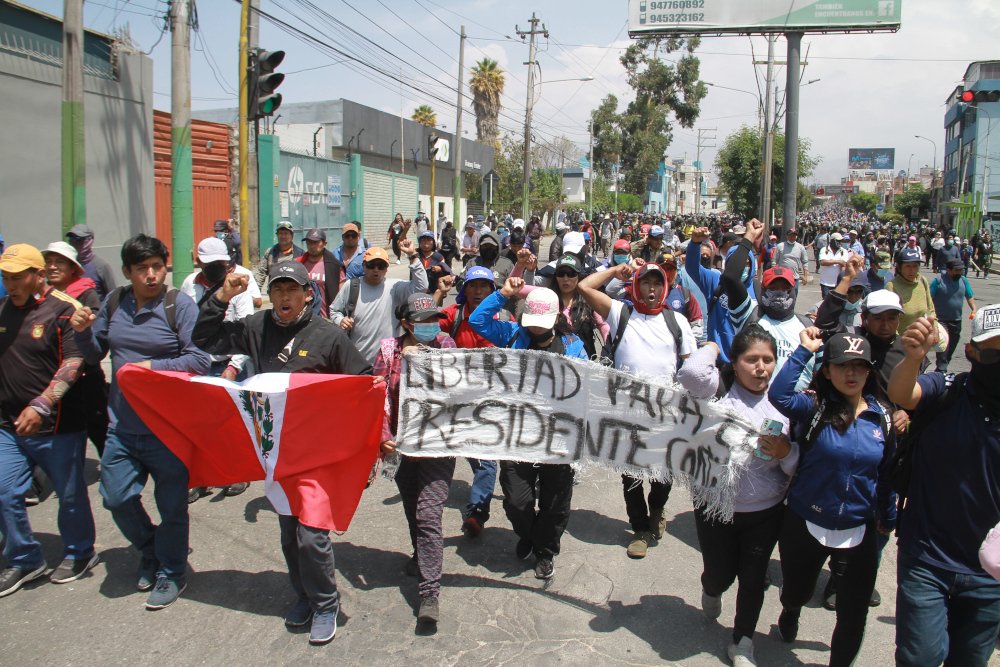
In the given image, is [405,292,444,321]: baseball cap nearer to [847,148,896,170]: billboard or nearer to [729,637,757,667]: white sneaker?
[729,637,757,667]: white sneaker

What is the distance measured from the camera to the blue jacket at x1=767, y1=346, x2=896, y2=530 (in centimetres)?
323

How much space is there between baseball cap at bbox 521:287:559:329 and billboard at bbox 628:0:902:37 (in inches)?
1113

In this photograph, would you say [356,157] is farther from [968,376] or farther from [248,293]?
[968,376]

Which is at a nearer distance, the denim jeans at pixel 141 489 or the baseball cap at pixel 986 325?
the baseball cap at pixel 986 325

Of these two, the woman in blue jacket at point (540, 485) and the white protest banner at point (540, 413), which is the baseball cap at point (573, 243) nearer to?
the woman in blue jacket at point (540, 485)

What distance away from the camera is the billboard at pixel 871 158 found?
177m

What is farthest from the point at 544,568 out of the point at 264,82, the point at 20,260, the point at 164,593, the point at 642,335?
the point at 264,82

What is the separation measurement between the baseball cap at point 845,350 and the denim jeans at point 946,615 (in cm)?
78

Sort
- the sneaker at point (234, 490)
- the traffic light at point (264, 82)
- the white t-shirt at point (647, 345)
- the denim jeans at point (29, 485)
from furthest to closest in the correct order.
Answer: the traffic light at point (264, 82)
the sneaker at point (234, 490)
the white t-shirt at point (647, 345)
the denim jeans at point (29, 485)

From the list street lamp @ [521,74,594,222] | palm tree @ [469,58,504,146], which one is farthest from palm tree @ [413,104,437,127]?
street lamp @ [521,74,594,222]

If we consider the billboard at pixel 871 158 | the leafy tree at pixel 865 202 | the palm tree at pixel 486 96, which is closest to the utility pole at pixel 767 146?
the palm tree at pixel 486 96

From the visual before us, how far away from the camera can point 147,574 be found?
14.2ft

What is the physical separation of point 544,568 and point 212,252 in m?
2.83

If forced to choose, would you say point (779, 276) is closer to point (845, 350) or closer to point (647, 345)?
point (647, 345)
